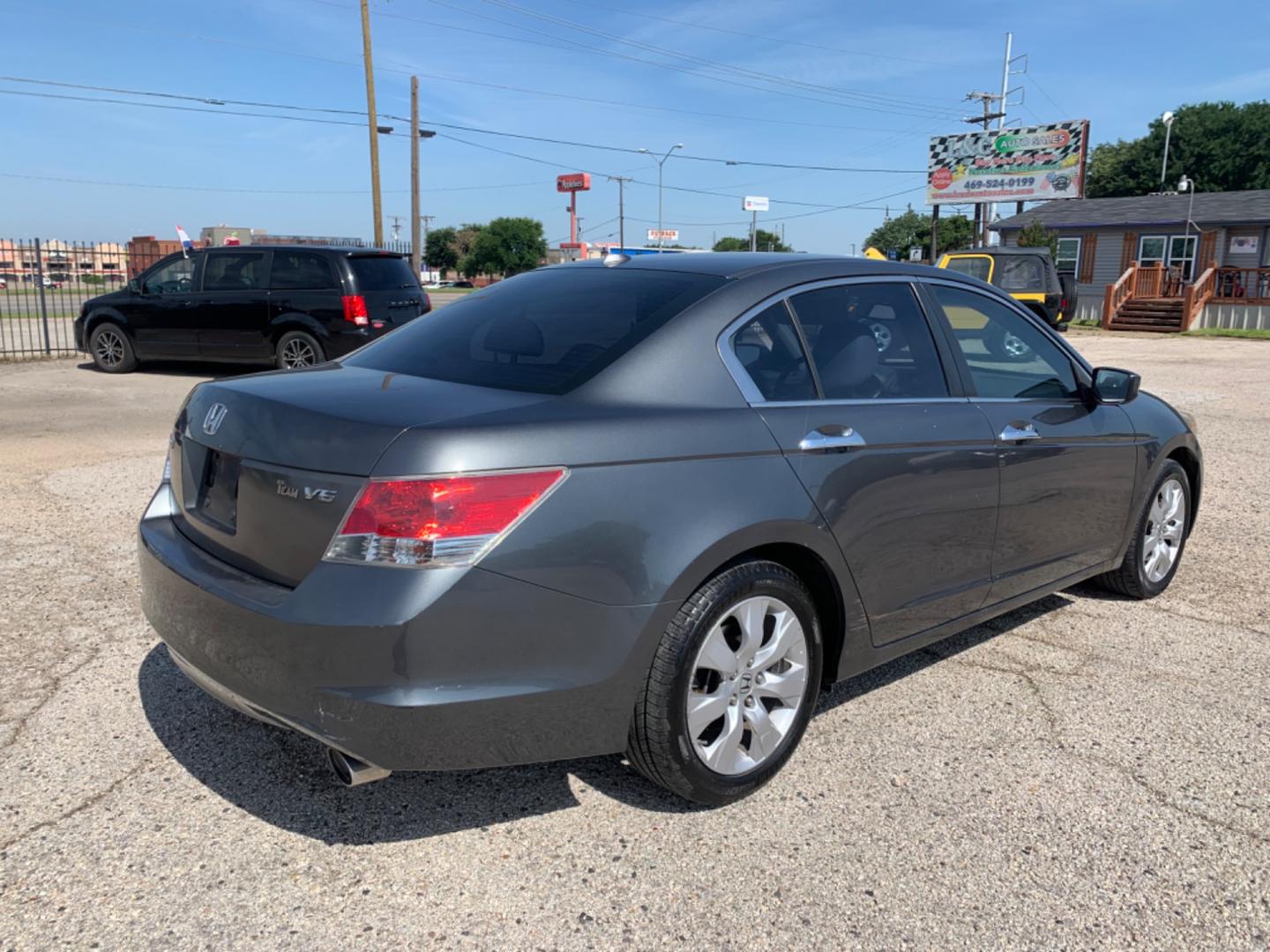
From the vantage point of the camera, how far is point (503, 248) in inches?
4712

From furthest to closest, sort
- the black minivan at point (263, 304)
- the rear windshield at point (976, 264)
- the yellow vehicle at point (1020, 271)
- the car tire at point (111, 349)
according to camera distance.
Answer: the rear windshield at point (976, 264)
the yellow vehicle at point (1020, 271)
the car tire at point (111, 349)
the black minivan at point (263, 304)

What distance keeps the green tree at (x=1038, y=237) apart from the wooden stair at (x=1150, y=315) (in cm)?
614

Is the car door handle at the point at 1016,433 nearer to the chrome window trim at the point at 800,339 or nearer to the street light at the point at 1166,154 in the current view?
the chrome window trim at the point at 800,339

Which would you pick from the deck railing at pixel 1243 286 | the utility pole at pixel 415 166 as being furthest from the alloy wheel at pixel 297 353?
the deck railing at pixel 1243 286

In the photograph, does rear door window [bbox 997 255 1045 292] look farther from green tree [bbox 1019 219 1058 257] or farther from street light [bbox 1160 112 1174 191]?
street light [bbox 1160 112 1174 191]

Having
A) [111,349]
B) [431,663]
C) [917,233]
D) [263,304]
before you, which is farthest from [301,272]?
[917,233]

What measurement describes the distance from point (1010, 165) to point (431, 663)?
43.3 m

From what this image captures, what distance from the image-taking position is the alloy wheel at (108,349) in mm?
13841

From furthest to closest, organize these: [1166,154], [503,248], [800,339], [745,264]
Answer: [503,248]
[1166,154]
[745,264]
[800,339]

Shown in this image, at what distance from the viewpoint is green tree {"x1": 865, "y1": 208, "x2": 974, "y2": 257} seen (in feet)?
252

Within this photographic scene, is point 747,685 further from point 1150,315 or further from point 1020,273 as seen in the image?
point 1150,315

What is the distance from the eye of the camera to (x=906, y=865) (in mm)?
2684

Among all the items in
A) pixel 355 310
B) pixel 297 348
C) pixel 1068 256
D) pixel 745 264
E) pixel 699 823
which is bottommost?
pixel 699 823

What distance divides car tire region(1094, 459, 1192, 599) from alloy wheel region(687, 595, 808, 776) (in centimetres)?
243
